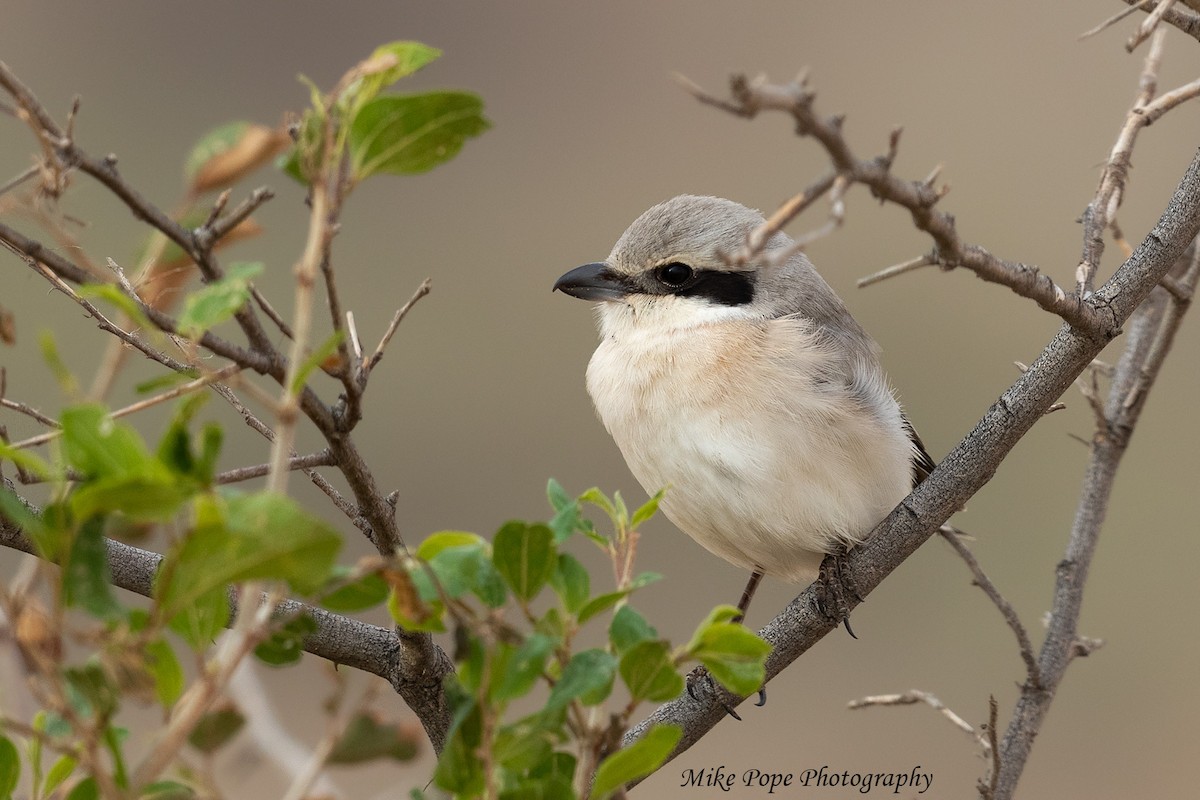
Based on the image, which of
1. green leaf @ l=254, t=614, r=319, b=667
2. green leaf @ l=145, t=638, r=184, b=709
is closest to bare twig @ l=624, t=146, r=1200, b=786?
green leaf @ l=254, t=614, r=319, b=667

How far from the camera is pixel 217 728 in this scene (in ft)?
3.30

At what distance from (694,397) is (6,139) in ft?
27.8

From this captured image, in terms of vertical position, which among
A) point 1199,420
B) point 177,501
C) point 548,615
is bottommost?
point 1199,420

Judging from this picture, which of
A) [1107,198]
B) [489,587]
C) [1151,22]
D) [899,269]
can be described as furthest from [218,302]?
[1107,198]

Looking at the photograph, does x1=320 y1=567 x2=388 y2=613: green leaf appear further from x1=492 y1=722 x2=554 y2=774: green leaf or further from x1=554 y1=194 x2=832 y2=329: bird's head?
x1=554 y1=194 x2=832 y2=329: bird's head

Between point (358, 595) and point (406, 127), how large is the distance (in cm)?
38

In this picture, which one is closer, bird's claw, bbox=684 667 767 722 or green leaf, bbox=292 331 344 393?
green leaf, bbox=292 331 344 393

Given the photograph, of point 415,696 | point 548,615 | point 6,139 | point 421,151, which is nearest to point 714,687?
point 415,696

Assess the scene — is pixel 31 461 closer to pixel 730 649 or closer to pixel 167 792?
pixel 167 792

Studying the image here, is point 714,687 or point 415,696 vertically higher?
point 415,696

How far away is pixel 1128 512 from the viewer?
8.96 meters

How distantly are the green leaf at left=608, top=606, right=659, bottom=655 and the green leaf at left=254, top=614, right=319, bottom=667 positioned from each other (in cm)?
26

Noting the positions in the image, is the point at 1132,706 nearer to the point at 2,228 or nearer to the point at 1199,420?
the point at 1199,420

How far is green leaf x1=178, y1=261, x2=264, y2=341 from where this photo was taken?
2.94 ft
